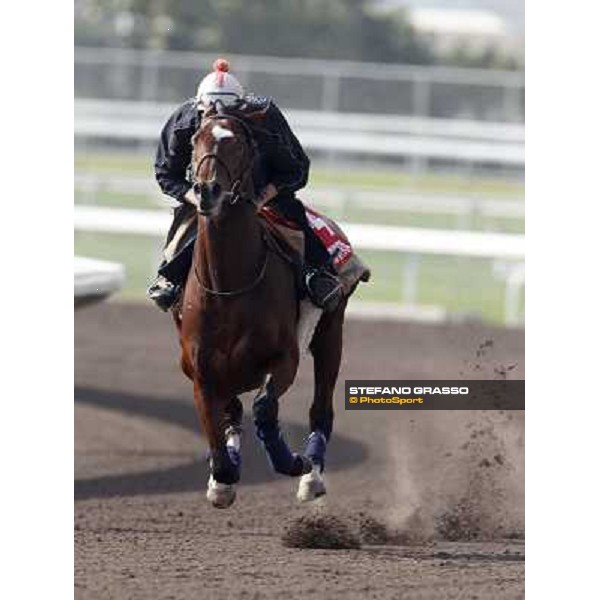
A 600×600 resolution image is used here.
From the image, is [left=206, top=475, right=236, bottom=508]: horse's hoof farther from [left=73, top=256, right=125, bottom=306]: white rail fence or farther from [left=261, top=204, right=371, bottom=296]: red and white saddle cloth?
[left=73, top=256, right=125, bottom=306]: white rail fence

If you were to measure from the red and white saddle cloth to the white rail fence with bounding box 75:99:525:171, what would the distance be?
10.1 metres

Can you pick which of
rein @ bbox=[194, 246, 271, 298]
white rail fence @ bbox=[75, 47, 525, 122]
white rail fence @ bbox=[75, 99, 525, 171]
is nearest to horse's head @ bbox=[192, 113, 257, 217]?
rein @ bbox=[194, 246, 271, 298]

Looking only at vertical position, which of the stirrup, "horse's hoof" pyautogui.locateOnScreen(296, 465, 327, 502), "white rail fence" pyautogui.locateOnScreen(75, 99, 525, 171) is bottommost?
"horse's hoof" pyautogui.locateOnScreen(296, 465, 327, 502)

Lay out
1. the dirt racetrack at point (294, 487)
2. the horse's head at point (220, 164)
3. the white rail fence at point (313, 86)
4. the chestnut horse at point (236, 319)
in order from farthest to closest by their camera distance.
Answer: the white rail fence at point (313, 86)
the chestnut horse at point (236, 319)
the dirt racetrack at point (294, 487)
the horse's head at point (220, 164)

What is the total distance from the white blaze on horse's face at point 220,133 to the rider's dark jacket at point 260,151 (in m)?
0.29

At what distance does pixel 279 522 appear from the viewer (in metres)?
7.88

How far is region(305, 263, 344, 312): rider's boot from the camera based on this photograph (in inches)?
274

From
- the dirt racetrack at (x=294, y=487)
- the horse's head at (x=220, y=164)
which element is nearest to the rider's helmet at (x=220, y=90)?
the horse's head at (x=220, y=164)

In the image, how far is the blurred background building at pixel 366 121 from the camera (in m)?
15.5

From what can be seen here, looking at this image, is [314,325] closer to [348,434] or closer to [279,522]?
[279,522]

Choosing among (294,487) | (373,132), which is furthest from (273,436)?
(373,132)

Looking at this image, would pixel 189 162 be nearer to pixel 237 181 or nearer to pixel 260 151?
pixel 260 151

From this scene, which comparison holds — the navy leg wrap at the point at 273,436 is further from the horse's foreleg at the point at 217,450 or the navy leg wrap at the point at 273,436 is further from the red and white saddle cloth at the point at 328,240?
the red and white saddle cloth at the point at 328,240
